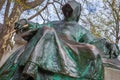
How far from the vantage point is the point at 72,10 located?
5.11 meters

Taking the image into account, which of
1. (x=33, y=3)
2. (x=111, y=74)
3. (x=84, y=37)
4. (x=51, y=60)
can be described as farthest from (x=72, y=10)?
(x=33, y=3)

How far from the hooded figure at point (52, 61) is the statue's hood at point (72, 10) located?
0.62 m

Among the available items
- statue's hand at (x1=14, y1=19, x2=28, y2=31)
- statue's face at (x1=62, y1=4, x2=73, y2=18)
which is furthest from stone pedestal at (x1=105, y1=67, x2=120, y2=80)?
statue's hand at (x1=14, y1=19, x2=28, y2=31)

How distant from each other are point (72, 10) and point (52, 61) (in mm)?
1254

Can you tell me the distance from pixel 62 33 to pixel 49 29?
744 millimetres

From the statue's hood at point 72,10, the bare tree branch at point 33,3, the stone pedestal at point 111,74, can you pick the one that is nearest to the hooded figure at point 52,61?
the statue's hood at point 72,10

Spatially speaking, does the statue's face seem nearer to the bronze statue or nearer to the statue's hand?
the bronze statue

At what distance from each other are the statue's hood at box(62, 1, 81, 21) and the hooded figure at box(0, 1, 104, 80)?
0.62 metres

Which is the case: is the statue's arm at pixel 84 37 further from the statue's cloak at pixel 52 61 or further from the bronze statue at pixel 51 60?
the statue's cloak at pixel 52 61

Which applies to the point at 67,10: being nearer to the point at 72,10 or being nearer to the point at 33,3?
the point at 72,10

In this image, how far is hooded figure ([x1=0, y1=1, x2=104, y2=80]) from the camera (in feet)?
12.7

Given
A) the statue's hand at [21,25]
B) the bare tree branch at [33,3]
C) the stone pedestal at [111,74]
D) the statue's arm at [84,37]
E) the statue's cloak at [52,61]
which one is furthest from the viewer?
the bare tree branch at [33,3]

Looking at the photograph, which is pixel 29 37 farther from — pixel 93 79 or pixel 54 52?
pixel 93 79

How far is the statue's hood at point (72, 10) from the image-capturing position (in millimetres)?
5109
